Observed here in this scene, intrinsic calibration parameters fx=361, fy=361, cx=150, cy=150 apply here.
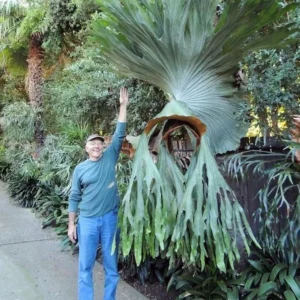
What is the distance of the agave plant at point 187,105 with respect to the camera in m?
2.89

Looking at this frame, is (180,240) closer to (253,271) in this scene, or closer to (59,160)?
(253,271)

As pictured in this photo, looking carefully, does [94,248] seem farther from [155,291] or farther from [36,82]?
[36,82]

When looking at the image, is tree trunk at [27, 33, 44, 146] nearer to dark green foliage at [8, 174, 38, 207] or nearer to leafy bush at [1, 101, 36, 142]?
leafy bush at [1, 101, 36, 142]

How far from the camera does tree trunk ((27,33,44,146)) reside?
29.9 feet

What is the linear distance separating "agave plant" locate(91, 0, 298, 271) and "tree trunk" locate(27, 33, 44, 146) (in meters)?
5.91

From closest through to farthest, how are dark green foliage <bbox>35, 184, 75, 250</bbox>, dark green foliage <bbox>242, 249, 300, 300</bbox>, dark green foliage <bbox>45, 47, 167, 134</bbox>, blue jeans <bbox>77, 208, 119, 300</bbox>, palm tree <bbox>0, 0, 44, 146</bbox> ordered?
dark green foliage <bbox>242, 249, 300, 300</bbox> → blue jeans <bbox>77, 208, 119, 300</bbox> → dark green foliage <bbox>45, 47, 167, 134</bbox> → dark green foliage <bbox>35, 184, 75, 250</bbox> → palm tree <bbox>0, 0, 44, 146</bbox>

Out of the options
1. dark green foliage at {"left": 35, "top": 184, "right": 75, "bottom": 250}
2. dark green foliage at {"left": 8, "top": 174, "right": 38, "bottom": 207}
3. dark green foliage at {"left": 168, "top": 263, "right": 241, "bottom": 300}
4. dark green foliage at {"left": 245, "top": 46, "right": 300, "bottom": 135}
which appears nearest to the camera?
dark green foliage at {"left": 245, "top": 46, "right": 300, "bottom": 135}

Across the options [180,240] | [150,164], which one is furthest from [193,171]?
[180,240]

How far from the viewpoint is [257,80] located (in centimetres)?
323

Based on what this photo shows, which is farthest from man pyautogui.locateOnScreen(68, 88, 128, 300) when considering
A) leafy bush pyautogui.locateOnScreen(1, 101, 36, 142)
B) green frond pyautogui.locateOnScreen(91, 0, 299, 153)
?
leafy bush pyautogui.locateOnScreen(1, 101, 36, 142)

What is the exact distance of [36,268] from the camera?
4871 millimetres

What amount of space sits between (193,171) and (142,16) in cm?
144

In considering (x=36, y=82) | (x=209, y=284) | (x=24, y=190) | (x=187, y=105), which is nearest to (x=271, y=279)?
(x=209, y=284)

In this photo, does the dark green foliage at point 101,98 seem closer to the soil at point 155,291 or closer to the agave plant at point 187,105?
the agave plant at point 187,105
